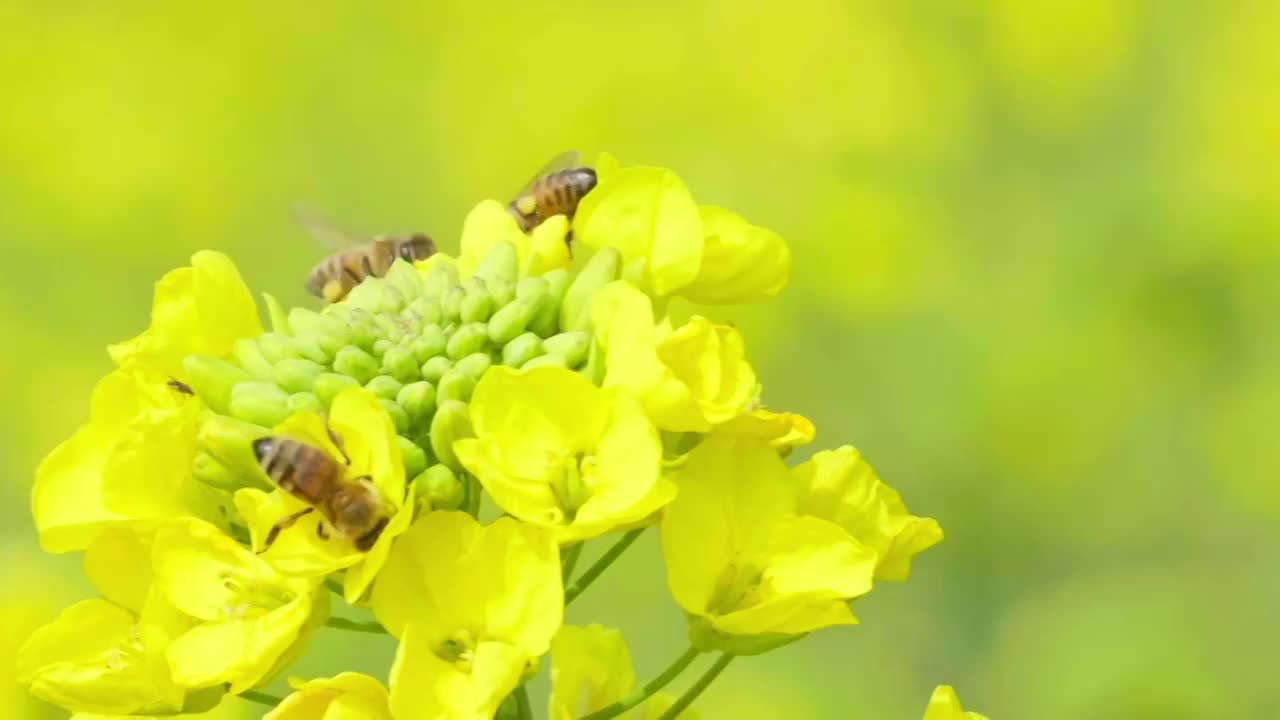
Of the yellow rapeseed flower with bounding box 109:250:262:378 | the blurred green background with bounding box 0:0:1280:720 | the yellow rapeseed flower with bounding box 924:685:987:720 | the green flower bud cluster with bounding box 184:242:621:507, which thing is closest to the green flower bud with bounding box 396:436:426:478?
the green flower bud cluster with bounding box 184:242:621:507

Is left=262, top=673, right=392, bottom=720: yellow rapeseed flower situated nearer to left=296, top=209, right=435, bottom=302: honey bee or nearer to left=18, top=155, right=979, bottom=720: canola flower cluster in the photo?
left=18, top=155, right=979, bottom=720: canola flower cluster

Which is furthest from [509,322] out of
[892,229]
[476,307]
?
[892,229]

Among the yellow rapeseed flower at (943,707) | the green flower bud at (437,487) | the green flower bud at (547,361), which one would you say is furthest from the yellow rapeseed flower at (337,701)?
the yellow rapeseed flower at (943,707)

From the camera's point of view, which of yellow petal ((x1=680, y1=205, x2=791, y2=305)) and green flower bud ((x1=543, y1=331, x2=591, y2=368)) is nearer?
green flower bud ((x1=543, y1=331, x2=591, y2=368))

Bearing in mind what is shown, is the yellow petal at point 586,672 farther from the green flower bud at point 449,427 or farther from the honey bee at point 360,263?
the honey bee at point 360,263

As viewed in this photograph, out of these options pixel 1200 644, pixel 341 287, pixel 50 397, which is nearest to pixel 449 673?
pixel 341 287

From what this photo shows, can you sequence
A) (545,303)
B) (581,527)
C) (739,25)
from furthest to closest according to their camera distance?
(739,25)
(545,303)
(581,527)

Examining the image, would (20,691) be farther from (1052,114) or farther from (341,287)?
(1052,114)
